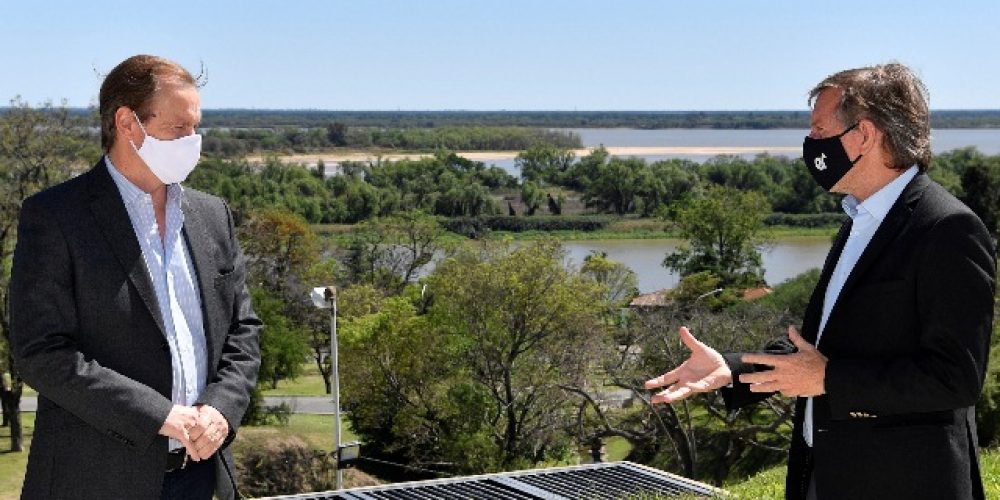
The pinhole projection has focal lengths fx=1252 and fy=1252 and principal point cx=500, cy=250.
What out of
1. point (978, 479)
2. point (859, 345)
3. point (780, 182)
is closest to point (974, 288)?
point (859, 345)

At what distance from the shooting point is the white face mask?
338cm

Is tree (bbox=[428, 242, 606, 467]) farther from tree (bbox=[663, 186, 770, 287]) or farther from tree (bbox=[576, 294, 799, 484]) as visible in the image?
tree (bbox=[663, 186, 770, 287])

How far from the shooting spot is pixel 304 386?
140ft

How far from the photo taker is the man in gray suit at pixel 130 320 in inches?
127

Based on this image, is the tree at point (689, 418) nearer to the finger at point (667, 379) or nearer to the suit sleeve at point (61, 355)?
the finger at point (667, 379)

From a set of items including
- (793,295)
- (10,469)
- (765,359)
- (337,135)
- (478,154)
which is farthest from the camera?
(478,154)

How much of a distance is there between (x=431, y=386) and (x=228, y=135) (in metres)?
125

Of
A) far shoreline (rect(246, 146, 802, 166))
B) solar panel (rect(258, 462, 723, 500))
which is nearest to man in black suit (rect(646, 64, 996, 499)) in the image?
solar panel (rect(258, 462, 723, 500))

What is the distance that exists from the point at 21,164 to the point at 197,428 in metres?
26.9

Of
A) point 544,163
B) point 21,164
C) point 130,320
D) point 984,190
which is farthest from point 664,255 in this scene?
point 130,320

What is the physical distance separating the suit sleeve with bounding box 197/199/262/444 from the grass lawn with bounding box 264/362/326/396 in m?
36.0

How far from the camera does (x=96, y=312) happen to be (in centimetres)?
327

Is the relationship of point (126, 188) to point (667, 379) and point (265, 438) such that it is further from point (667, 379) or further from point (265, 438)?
point (265, 438)

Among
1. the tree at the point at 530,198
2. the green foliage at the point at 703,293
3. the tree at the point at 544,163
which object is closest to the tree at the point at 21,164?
the green foliage at the point at 703,293
